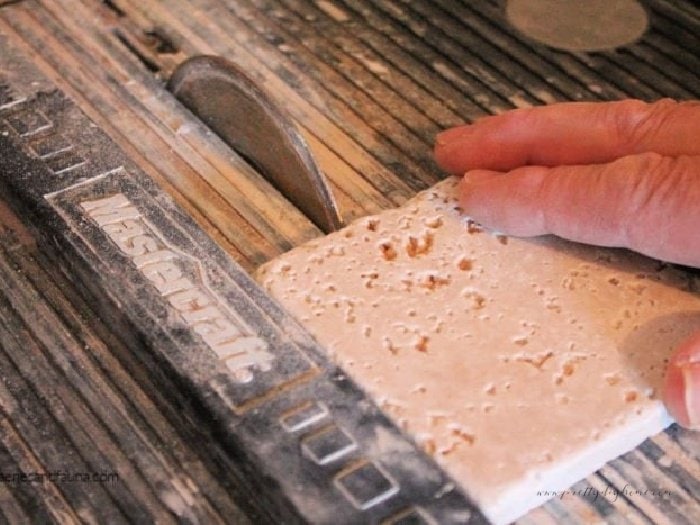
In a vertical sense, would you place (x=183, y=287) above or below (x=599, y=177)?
below

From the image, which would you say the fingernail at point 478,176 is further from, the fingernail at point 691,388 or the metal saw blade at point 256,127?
the fingernail at point 691,388

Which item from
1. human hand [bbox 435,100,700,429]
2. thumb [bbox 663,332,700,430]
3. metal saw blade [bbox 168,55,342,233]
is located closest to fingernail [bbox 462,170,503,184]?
human hand [bbox 435,100,700,429]

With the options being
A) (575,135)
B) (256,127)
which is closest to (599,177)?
(575,135)

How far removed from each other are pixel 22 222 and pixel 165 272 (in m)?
0.16

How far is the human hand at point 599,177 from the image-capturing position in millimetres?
753

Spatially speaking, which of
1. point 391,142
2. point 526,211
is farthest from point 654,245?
point 391,142

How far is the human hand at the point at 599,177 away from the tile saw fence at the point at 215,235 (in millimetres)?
65

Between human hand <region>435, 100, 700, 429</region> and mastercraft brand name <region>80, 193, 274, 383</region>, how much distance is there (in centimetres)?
23

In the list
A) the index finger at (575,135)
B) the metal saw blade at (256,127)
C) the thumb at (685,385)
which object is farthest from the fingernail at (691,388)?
the metal saw blade at (256,127)

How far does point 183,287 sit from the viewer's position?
75cm

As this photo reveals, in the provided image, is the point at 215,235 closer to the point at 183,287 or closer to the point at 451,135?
the point at 183,287

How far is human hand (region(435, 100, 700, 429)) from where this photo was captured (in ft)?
2.47

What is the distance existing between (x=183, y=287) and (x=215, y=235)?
10 cm

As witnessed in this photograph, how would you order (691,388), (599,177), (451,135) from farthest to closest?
(451,135), (599,177), (691,388)
